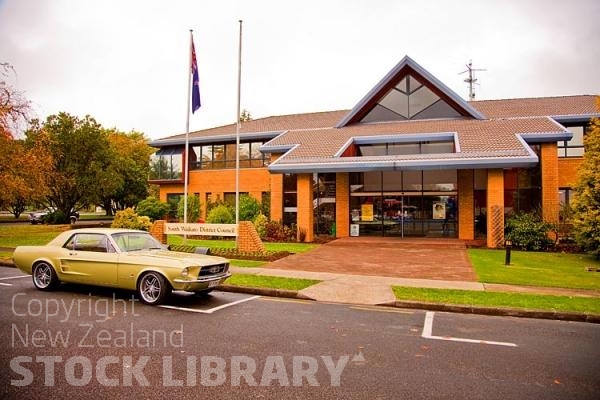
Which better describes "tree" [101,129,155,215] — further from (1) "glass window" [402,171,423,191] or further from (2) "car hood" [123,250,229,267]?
(2) "car hood" [123,250,229,267]

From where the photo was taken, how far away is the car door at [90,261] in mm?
8312

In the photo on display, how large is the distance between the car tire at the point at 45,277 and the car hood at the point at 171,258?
6.50 feet

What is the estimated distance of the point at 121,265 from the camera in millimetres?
8172

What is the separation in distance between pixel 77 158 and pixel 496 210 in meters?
32.3

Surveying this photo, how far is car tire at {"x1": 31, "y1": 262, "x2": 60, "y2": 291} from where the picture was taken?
8.90 meters

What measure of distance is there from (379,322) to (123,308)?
458cm

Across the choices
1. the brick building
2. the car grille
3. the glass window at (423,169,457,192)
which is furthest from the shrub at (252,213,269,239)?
the car grille

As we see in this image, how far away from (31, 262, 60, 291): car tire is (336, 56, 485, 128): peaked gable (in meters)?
19.9

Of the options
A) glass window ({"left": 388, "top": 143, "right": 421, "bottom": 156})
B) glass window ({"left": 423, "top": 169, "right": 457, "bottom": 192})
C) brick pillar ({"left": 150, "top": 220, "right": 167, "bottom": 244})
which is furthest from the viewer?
glass window ({"left": 388, "top": 143, "right": 421, "bottom": 156})

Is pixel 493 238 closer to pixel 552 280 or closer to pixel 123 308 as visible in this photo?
pixel 552 280

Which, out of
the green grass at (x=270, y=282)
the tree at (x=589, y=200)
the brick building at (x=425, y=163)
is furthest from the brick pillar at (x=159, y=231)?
the tree at (x=589, y=200)

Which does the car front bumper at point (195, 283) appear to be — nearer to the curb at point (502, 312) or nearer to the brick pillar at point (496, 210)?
the curb at point (502, 312)

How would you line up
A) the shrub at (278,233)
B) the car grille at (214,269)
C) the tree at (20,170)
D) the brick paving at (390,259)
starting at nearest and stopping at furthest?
the car grille at (214,269) < the brick paving at (390,259) < the tree at (20,170) < the shrub at (278,233)

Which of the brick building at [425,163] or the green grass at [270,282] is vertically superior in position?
the brick building at [425,163]
